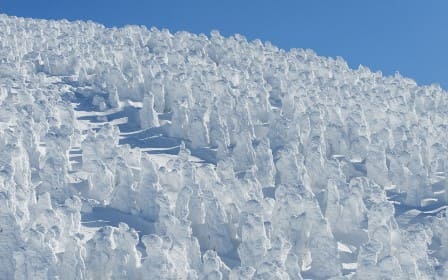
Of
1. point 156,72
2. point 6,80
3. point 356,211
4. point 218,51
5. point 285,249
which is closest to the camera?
point 285,249

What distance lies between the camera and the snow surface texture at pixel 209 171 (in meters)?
71.1

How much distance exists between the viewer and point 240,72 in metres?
139

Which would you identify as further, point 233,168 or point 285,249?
point 233,168

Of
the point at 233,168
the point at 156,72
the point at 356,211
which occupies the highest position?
the point at 156,72

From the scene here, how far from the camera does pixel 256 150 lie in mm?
99188

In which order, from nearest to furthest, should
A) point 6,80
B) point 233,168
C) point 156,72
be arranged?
point 233,168 → point 6,80 → point 156,72

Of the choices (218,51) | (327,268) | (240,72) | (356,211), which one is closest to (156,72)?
(240,72)

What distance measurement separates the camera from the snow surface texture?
7112 cm

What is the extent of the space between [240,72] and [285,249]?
67.9 meters

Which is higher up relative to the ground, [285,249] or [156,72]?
[156,72]

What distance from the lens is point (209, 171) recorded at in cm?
8806

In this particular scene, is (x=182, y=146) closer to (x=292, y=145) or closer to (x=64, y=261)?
(x=292, y=145)

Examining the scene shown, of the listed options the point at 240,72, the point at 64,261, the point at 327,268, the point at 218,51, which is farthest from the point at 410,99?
the point at 64,261

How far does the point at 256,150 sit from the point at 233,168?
4.39 metres
